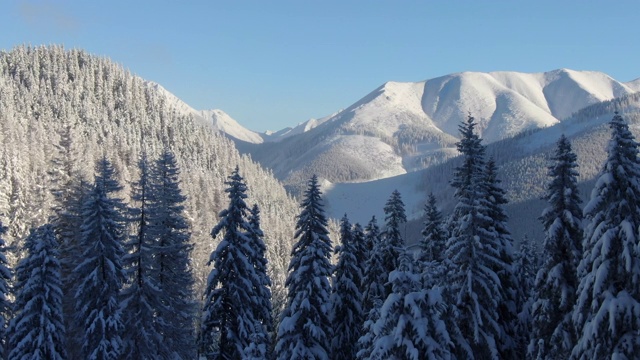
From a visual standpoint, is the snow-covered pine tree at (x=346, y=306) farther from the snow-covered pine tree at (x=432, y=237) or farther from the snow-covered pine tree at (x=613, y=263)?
the snow-covered pine tree at (x=613, y=263)

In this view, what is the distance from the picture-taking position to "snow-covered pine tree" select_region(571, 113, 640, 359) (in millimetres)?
16766

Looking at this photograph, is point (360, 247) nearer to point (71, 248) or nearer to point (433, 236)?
point (433, 236)

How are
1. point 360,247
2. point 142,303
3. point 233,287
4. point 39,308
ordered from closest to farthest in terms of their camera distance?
point 39,308 → point 233,287 → point 142,303 → point 360,247

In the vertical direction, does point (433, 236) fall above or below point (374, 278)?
above

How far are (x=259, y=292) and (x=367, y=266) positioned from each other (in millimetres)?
6762

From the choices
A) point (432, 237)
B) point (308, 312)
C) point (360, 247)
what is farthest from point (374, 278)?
point (308, 312)

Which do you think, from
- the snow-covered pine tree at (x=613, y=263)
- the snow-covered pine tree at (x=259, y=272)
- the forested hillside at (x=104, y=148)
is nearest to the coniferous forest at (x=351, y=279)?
the snow-covered pine tree at (x=613, y=263)

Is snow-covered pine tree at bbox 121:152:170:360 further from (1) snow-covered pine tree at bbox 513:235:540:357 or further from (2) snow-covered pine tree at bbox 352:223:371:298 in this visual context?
(1) snow-covered pine tree at bbox 513:235:540:357

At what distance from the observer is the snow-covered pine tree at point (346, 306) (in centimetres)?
3206

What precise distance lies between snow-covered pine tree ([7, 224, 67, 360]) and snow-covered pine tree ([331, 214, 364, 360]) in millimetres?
15478

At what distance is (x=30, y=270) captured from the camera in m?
27.3

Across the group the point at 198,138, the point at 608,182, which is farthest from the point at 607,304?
the point at 198,138

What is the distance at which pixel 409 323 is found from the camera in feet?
57.5

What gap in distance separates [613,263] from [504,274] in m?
9.28
